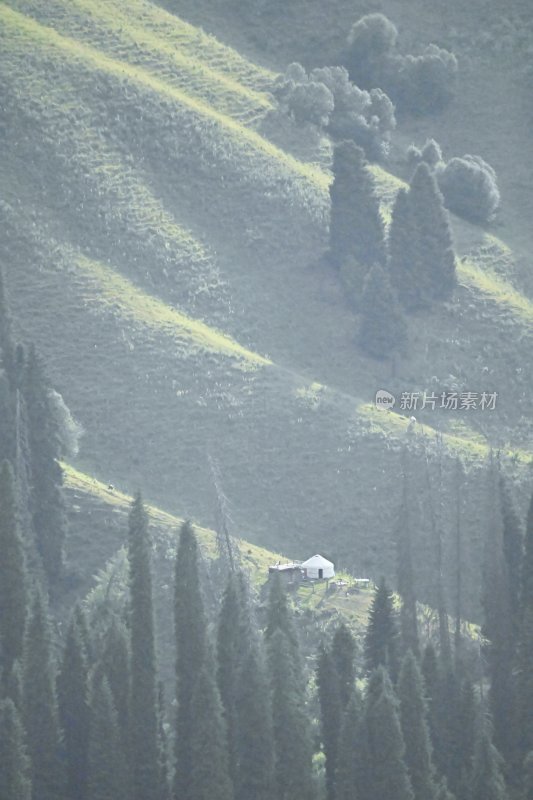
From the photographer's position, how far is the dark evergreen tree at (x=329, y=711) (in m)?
79.4

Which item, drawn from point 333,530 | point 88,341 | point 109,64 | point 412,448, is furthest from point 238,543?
point 109,64

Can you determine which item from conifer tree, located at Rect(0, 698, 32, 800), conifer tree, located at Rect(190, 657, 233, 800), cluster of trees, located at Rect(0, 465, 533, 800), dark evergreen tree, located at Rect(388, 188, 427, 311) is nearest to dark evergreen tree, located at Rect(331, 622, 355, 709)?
cluster of trees, located at Rect(0, 465, 533, 800)

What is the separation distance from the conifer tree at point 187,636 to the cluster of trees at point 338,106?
2767 inches

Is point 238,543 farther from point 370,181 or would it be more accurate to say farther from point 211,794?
point 370,181

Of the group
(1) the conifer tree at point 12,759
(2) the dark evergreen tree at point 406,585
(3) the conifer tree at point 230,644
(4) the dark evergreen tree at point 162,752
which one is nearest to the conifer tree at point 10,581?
(4) the dark evergreen tree at point 162,752

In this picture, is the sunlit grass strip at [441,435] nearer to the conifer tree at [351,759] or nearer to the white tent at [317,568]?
the white tent at [317,568]

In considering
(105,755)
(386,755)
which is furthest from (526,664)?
(105,755)

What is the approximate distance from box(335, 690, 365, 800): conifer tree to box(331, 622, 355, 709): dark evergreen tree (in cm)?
305

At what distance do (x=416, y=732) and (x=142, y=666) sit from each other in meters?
11.1

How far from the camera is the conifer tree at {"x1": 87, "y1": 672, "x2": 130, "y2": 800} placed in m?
76.1

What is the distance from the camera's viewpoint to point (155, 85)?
14488 cm

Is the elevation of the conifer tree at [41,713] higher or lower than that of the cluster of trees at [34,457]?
lower

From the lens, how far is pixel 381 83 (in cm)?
15688

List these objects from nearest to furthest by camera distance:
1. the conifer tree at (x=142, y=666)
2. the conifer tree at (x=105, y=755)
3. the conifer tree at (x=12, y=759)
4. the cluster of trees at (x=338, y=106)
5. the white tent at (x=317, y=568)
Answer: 1. the conifer tree at (x=12, y=759)
2. the conifer tree at (x=105, y=755)
3. the conifer tree at (x=142, y=666)
4. the white tent at (x=317, y=568)
5. the cluster of trees at (x=338, y=106)
